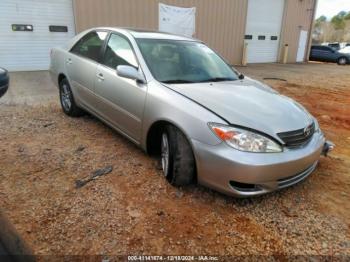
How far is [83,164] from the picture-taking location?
322cm

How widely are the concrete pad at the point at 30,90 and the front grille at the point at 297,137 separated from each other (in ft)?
16.2

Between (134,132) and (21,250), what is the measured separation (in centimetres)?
159

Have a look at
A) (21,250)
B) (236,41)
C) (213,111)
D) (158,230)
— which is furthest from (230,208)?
(236,41)

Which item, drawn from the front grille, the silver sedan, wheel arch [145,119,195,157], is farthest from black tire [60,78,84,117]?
the front grille

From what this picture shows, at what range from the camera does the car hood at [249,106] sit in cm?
242

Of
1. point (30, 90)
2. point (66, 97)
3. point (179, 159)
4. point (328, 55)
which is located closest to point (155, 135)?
point (179, 159)

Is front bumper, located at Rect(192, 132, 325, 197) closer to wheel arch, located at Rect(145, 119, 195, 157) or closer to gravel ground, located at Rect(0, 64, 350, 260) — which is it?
gravel ground, located at Rect(0, 64, 350, 260)

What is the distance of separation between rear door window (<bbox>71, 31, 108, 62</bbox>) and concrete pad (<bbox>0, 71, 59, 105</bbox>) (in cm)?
198

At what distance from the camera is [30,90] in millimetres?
6797

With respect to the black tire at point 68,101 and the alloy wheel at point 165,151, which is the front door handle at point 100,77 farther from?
the alloy wheel at point 165,151

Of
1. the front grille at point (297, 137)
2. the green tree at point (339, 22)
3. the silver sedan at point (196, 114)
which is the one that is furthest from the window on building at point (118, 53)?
the green tree at point (339, 22)

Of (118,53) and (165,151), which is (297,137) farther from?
(118,53)

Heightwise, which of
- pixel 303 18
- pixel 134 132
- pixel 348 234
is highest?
pixel 303 18

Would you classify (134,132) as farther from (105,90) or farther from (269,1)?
(269,1)
